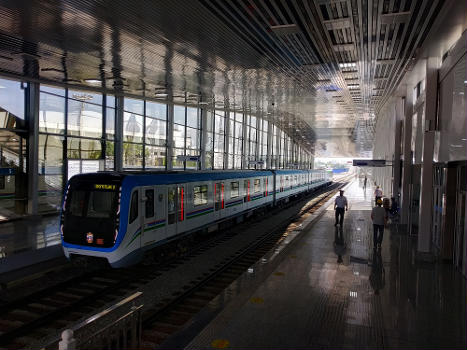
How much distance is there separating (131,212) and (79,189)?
4.61 feet

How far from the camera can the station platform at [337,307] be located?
16.3ft

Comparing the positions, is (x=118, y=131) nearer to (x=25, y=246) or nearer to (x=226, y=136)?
(x=25, y=246)

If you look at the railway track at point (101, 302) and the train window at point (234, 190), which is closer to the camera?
the railway track at point (101, 302)

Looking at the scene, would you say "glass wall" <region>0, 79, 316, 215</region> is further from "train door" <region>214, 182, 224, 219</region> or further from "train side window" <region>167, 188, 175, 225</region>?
"train side window" <region>167, 188, 175, 225</region>

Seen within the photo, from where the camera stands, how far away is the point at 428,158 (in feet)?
32.4

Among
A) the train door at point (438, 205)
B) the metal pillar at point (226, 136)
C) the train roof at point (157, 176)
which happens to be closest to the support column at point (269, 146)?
the metal pillar at point (226, 136)

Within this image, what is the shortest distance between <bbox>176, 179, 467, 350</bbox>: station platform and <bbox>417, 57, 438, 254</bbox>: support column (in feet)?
2.12

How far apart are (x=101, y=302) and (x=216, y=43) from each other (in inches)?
275

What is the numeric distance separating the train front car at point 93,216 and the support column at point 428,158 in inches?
296

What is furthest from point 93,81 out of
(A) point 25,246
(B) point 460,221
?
(B) point 460,221

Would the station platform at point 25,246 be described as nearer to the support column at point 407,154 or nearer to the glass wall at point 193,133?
the glass wall at point 193,133

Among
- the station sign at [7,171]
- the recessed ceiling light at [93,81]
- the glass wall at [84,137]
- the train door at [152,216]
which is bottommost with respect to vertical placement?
the train door at [152,216]

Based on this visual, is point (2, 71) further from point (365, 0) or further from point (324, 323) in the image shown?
point (324, 323)

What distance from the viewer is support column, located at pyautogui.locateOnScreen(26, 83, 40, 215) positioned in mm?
14430
